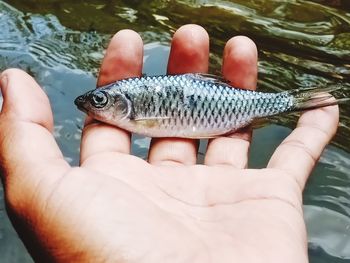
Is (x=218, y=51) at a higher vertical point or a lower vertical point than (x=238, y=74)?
lower

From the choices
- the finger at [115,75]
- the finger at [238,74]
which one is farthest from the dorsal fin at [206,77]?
the finger at [115,75]

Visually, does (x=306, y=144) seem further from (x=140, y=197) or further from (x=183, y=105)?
(x=140, y=197)

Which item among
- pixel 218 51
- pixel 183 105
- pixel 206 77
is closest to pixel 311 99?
pixel 206 77

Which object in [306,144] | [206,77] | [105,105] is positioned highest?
[206,77]

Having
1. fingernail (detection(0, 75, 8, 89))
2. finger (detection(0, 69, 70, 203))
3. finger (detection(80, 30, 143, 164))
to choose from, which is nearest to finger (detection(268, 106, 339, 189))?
finger (detection(80, 30, 143, 164))

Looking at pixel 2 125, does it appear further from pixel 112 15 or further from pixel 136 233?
pixel 112 15

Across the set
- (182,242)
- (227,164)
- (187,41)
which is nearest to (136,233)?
(182,242)

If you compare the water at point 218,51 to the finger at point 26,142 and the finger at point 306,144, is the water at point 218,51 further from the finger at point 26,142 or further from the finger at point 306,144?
the finger at point 26,142

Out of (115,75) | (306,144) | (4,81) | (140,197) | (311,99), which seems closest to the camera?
(140,197)
